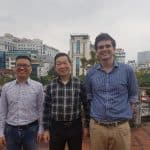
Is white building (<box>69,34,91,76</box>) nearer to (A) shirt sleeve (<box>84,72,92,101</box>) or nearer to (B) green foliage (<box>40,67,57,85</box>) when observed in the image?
(B) green foliage (<box>40,67,57,85</box>)

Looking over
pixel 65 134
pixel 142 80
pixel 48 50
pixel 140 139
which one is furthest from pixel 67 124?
pixel 48 50

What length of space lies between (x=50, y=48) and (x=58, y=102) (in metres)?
111

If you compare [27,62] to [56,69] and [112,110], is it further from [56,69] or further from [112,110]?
[112,110]

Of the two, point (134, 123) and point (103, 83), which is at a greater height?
point (103, 83)

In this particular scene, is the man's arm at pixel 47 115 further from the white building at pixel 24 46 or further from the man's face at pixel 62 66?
the white building at pixel 24 46

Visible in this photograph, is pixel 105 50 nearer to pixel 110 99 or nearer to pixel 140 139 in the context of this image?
pixel 110 99

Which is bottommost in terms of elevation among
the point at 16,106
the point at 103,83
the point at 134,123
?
the point at 134,123

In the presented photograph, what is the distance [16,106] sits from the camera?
2902 mm

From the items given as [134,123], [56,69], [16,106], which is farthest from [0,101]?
[134,123]

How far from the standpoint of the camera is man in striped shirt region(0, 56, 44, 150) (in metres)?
2.90

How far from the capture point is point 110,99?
8.79ft

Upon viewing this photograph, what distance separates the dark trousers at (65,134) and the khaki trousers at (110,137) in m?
0.17

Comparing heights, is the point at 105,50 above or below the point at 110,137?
above

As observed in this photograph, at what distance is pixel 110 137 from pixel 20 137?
0.76 metres
